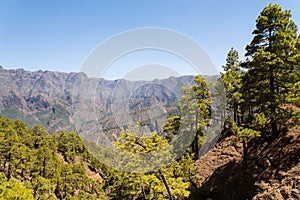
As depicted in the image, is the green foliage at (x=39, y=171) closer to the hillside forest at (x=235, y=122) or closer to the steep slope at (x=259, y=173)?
the hillside forest at (x=235, y=122)

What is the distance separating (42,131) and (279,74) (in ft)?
257

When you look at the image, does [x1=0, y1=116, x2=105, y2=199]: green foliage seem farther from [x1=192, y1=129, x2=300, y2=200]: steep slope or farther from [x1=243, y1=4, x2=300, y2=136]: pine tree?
[x1=243, y1=4, x2=300, y2=136]: pine tree

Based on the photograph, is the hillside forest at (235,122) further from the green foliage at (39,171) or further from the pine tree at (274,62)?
the green foliage at (39,171)

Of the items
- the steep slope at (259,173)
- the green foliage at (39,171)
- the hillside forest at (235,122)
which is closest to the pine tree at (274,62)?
the hillside forest at (235,122)

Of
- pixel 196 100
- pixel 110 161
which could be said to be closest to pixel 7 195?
pixel 110 161

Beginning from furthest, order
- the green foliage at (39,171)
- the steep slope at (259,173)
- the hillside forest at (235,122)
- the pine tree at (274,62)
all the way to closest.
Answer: the green foliage at (39,171) < the pine tree at (274,62) < the steep slope at (259,173) < the hillside forest at (235,122)

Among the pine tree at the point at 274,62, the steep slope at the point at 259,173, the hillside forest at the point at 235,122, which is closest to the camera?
the hillside forest at the point at 235,122

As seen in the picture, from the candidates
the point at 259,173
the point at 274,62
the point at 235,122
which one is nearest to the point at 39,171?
the point at 235,122

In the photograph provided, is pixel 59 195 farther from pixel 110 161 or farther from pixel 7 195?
pixel 110 161

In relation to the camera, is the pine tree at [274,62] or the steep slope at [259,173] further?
the pine tree at [274,62]

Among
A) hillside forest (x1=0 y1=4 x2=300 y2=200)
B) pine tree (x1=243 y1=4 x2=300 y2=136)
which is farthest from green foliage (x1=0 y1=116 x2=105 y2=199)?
pine tree (x1=243 y1=4 x2=300 y2=136)

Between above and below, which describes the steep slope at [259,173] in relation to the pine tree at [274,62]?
below

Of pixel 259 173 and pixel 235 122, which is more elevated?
pixel 235 122

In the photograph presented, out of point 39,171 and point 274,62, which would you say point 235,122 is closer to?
point 274,62
